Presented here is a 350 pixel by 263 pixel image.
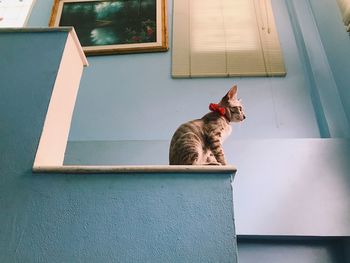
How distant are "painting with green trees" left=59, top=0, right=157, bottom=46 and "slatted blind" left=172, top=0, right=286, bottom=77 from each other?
0.70ft

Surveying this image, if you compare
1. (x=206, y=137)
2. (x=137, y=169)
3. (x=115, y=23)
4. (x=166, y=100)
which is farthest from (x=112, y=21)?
(x=137, y=169)

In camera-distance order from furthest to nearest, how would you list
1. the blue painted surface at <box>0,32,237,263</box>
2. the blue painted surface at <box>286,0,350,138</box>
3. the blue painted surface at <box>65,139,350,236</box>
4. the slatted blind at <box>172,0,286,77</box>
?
the slatted blind at <box>172,0,286,77</box> < the blue painted surface at <box>286,0,350,138</box> < the blue painted surface at <box>65,139,350,236</box> < the blue painted surface at <box>0,32,237,263</box>

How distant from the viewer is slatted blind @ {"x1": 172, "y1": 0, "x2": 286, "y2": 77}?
6.38 feet

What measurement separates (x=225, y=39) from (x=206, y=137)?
4.25 ft

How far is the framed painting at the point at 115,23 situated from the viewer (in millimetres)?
2107

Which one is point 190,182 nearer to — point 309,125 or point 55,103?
point 55,103

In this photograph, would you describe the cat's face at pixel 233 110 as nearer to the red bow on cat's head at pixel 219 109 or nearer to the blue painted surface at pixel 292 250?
the red bow on cat's head at pixel 219 109

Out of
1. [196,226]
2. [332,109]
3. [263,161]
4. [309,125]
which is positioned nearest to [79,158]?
[263,161]

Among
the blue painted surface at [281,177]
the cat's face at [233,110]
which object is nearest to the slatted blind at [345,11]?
the blue painted surface at [281,177]

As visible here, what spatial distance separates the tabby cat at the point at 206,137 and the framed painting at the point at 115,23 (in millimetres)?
1121

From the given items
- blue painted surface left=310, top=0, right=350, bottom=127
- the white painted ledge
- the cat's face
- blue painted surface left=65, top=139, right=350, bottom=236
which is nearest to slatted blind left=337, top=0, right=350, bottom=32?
blue painted surface left=310, top=0, right=350, bottom=127

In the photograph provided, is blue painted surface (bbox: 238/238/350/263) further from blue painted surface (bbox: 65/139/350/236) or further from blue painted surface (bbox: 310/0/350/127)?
blue painted surface (bbox: 310/0/350/127)

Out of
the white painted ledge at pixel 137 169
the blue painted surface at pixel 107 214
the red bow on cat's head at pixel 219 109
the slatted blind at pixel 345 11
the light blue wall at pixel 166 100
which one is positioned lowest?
the blue painted surface at pixel 107 214

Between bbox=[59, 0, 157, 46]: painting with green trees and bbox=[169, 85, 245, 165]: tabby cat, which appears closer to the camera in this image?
bbox=[169, 85, 245, 165]: tabby cat
